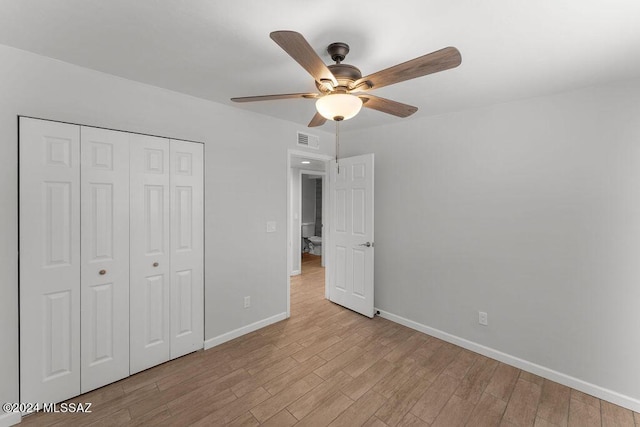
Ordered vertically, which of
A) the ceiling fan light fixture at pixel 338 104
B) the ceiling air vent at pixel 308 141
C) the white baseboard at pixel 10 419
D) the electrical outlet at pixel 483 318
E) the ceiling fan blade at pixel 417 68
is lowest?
the white baseboard at pixel 10 419

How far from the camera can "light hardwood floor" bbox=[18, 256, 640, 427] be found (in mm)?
1900

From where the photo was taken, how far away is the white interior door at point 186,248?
2520 mm

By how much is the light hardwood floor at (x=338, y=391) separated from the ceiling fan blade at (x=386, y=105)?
2.13 meters

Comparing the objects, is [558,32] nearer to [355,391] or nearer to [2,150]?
[355,391]

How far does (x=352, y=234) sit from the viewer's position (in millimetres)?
3641

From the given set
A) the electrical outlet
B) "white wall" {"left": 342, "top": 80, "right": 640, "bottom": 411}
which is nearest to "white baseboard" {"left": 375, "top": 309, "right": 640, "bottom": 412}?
"white wall" {"left": 342, "top": 80, "right": 640, "bottom": 411}

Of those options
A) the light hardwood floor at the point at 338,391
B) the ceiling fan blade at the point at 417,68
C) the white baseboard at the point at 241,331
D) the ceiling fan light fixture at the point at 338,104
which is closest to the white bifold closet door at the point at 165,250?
the white baseboard at the point at 241,331

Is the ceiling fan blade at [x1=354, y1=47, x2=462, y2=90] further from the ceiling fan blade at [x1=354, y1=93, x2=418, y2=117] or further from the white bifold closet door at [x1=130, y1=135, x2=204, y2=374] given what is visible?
the white bifold closet door at [x1=130, y1=135, x2=204, y2=374]

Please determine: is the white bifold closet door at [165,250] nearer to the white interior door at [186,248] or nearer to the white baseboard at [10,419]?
the white interior door at [186,248]

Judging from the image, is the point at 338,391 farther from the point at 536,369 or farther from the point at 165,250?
the point at 165,250

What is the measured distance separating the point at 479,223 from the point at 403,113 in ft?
4.95

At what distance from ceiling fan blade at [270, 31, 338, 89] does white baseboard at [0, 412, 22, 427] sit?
9.11ft

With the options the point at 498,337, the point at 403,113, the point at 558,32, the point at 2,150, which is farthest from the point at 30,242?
the point at 498,337

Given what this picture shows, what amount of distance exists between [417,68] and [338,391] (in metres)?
2.29
